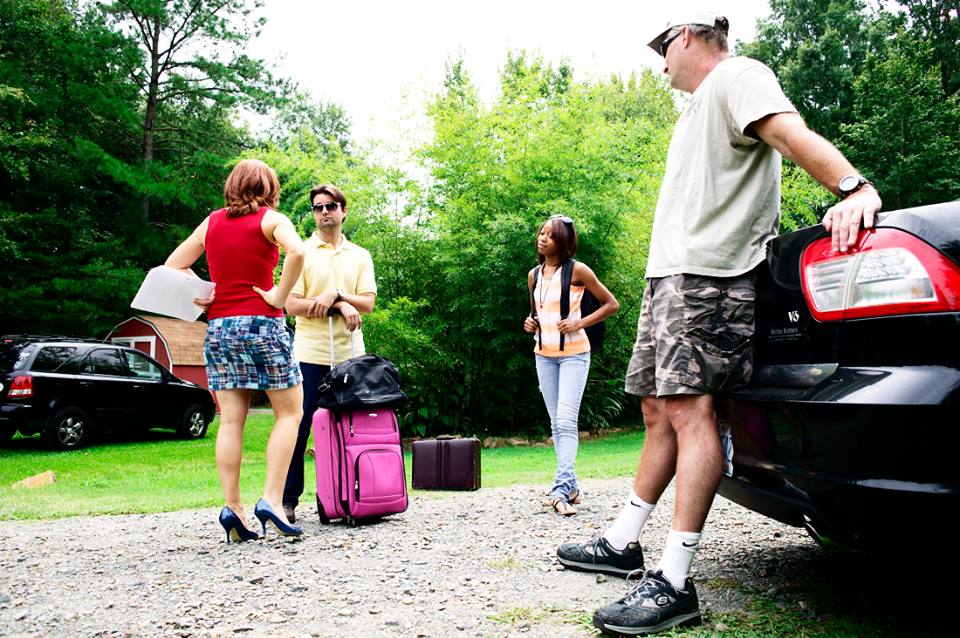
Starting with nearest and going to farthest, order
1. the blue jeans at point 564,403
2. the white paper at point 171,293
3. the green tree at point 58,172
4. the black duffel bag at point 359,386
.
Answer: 1. the white paper at point 171,293
2. the black duffel bag at point 359,386
3. the blue jeans at point 564,403
4. the green tree at point 58,172

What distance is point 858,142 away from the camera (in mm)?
27156

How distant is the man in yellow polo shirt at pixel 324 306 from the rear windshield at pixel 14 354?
9313 millimetres

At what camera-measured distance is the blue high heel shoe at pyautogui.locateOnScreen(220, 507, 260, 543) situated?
153 inches

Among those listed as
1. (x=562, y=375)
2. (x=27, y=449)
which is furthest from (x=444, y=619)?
(x=27, y=449)

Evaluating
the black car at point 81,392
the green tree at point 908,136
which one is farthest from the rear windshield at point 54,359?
the green tree at point 908,136

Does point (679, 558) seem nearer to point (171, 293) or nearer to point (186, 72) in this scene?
point (171, 293)

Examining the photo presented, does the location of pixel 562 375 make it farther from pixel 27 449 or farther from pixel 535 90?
pixel 27 449

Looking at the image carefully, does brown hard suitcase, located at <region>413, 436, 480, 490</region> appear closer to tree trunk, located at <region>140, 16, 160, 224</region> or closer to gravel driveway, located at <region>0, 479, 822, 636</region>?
gravel driveway, located at <region>0, 479, 822, 636</region>

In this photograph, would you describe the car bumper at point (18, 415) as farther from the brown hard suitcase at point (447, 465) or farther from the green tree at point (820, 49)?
the green tree at point (820, 49)

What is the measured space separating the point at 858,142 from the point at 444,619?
29.2 m

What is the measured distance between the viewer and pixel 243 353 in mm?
3867

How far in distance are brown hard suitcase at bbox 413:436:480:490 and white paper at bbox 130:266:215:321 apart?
8.63 feet

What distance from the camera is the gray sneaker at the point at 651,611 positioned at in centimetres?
227

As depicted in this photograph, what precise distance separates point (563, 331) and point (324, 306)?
1539 millimetres
